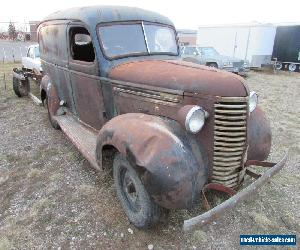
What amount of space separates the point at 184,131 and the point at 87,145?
1.75 meters

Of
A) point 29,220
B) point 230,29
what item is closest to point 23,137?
point 29,220

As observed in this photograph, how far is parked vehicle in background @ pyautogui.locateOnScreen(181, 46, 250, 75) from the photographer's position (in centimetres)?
Answer: 1318

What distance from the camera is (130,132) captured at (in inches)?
113

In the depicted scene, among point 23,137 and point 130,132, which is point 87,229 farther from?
point 23,137

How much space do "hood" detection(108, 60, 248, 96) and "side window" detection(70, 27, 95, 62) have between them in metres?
0.77

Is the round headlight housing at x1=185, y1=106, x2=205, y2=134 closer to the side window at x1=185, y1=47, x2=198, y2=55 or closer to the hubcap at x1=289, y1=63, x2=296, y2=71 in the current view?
the side window at x1=185, y1=47, x2=198, y2=55

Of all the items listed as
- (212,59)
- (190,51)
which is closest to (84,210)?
(212,59)

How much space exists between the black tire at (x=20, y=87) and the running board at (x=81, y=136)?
3.81 metres

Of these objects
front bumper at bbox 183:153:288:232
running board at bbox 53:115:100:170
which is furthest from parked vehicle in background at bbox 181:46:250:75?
front bumper at bbox 183:153:288:232

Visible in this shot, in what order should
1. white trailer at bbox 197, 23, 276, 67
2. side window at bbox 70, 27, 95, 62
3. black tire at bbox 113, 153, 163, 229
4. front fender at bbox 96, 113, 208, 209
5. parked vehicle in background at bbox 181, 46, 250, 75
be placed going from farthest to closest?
white trailer at bbox 197, 23, 276, 67
parked vehicle in background at bbox 181, 46, 250, 75
side window at bbox 70, 27, 95, 62
black tire at bbox 113, 153, 163, 229
front fender at bbox 96, 113, 208, 209

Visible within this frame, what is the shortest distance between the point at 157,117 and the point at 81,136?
1.78 m

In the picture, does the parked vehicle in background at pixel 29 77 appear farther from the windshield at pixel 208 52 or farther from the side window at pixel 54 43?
the windshield at pixel 208 52

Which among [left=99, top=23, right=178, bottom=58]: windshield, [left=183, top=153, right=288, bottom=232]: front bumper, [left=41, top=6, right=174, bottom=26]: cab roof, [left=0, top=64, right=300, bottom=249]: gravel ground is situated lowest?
[left=0, top=64, right=300, bottom=249]: gravel ground

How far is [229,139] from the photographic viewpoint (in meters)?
2.84
